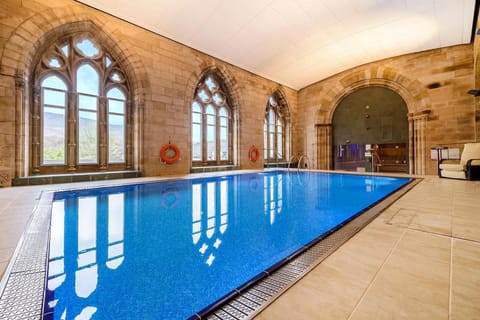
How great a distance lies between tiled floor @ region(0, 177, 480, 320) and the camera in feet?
2.74

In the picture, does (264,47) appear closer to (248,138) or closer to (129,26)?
(248,138)

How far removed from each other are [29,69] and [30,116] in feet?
2.80

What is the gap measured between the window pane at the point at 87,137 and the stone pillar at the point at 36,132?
0.65 m

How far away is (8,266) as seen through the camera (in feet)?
3.89

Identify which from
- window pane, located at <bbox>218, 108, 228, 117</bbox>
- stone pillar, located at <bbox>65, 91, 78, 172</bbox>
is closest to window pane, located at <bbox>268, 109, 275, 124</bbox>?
window pane, located at <bbox>218, 108, 228, 117</bbox>

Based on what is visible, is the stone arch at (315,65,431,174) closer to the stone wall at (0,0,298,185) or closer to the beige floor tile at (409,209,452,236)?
the stone wall at (0,0,298,185)

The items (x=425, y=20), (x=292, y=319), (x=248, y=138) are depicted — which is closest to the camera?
(x=292, y=319)

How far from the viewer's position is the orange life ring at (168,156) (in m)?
5.65

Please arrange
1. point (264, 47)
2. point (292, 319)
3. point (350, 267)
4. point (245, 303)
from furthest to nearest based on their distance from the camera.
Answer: point (264, 47) < point (350, 267) < point (245, 303) < point (292, 319)

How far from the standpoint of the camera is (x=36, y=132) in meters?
4.27

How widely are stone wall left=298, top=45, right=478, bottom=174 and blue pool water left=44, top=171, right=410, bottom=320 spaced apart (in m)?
5.31

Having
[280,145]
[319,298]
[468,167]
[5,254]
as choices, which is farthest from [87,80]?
[468,167]

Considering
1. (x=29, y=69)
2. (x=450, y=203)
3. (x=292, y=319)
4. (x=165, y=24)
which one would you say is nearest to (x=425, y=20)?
(x=450, y=203)

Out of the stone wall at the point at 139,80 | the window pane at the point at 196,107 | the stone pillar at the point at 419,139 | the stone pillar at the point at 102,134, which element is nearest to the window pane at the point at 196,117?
the window pane at the point at 196,107
